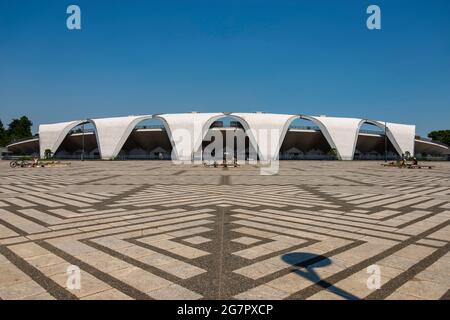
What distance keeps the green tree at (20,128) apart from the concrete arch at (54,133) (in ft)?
190

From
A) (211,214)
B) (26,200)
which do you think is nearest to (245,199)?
(211,214)

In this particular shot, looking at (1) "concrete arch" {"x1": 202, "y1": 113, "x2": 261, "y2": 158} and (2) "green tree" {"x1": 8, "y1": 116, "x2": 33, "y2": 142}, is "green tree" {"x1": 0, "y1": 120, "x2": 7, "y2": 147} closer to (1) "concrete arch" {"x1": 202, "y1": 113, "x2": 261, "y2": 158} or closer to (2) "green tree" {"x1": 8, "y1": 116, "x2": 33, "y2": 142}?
(2) "green tree" {"x1": 8, "y1": 116, "x2": 33, "y2": 142}

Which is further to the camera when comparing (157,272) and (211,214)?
(211,214)


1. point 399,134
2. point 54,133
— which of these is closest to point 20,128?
point 54,133

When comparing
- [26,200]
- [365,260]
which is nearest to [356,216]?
[365,260]

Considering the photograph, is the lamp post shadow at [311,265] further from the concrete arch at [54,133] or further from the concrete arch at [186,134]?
the concrete arch at [54,133]

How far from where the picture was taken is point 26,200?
1145 cm

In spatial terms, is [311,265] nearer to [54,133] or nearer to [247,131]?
[247,131]

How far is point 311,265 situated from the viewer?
489 cm

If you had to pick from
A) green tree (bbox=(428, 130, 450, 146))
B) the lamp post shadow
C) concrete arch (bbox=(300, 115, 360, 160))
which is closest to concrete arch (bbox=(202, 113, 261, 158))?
concrete arch (bbox=(300, 115, 360, 160))
